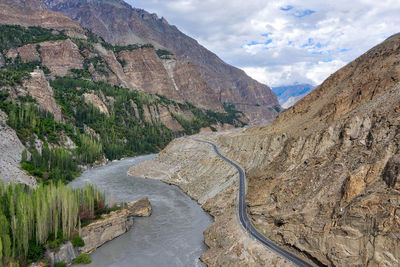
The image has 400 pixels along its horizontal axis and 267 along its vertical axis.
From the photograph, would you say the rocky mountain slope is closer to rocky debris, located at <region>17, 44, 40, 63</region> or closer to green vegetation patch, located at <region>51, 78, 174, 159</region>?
green vegetation patch, located at <region>51, 78, 174, 159</region>

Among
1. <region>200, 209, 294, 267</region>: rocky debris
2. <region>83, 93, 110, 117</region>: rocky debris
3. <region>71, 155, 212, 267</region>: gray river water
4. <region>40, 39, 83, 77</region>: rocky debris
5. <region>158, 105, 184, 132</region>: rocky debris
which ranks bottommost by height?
<region>71, 155, 212, 267</region>: gray river water

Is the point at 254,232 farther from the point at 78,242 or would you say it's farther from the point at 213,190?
the point at 213,190

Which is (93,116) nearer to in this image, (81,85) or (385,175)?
(81,85)

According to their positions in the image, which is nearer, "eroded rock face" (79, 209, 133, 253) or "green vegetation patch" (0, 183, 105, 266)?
"green vegetation patch" (0, 183, 105, 266)

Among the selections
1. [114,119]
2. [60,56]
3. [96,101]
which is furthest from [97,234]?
[60,56]

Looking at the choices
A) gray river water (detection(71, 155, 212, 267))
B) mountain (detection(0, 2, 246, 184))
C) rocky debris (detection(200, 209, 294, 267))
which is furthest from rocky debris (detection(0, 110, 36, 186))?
rocky debris (detection(200, 209, 294, 267))

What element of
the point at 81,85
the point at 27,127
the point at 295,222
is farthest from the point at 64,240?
the point at 81,85
